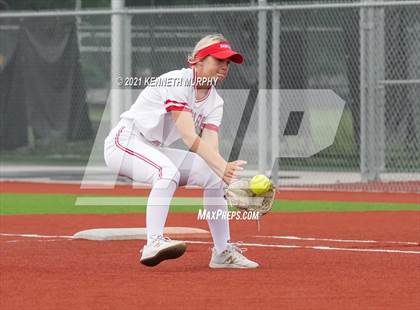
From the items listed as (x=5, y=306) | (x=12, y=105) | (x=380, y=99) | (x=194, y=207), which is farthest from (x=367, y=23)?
(x=5, y=306)

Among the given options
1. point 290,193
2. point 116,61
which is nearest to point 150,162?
point 290,193

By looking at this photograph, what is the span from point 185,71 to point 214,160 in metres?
0.81

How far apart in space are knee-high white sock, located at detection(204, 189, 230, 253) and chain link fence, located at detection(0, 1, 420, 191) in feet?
33.8

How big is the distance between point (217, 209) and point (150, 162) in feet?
2.21

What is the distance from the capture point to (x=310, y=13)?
74.6ft

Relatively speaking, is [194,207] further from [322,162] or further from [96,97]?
[96,97]

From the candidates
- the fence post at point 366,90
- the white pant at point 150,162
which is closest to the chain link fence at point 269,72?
the fence post at point 366,90

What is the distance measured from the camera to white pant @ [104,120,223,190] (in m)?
9.84

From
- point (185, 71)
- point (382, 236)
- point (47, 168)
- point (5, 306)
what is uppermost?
point (185, 71)

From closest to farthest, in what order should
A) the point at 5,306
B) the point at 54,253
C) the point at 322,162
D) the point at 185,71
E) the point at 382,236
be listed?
the point at 5,306 → the point at 185,71 → the point at 54,253 → the point at 382,236 → the point at 322,162

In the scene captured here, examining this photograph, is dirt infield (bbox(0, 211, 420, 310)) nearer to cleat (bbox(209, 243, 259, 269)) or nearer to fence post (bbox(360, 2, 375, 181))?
cleat (bbox(209, 243, 259, 269))

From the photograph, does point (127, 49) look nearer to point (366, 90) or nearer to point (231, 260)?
point (366, 90)

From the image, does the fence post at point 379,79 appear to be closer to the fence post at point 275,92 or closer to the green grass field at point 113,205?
the fence post at point 275,92

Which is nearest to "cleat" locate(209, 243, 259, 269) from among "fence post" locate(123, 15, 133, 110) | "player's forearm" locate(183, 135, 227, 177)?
"player's forearm" locate(183, 135, 227, 177)
